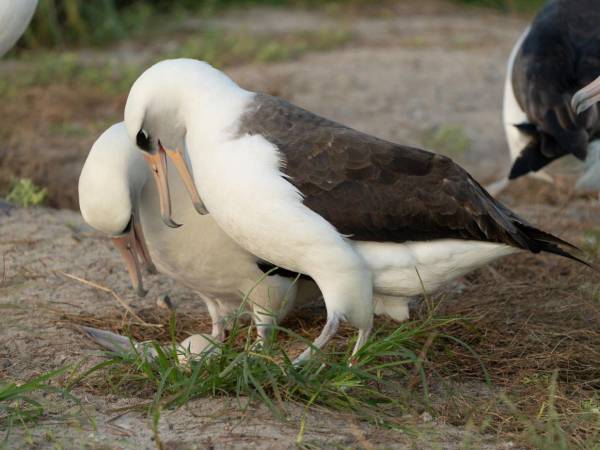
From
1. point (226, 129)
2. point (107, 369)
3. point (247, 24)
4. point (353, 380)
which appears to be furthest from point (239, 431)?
point (247, 24)

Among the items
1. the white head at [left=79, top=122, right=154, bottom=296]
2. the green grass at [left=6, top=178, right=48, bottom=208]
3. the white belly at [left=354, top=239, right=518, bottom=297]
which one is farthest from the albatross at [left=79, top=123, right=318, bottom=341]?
the green grass at [left=6, top=178, right=48, bottom=208]

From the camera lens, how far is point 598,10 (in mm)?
7340

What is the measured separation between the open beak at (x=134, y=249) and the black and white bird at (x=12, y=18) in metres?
2.61

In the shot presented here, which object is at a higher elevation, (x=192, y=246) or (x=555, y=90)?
(x=555, y=90)

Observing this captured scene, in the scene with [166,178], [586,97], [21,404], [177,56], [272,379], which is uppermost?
[586,97]

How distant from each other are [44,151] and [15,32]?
1286 mm

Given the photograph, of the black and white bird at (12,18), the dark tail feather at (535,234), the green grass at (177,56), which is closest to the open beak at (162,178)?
the dark tail feather at (535,234)

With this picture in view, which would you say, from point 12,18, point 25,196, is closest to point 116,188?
point 25,196

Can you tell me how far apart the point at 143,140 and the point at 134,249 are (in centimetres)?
60

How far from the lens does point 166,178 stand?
4613mm

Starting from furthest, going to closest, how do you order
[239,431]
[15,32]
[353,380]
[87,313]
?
[15,32] → [87,313] → [353,380] → [239,431]

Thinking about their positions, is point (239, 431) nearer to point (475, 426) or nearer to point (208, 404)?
point (208, 404)

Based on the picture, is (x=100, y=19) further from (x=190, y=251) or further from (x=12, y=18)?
(x=190, y=251)

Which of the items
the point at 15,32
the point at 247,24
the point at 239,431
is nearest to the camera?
the point at 239,431
